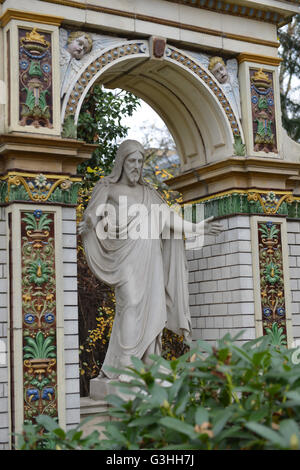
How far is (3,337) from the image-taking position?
6.66 m

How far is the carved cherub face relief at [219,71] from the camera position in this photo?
8320mm

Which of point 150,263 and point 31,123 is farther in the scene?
point 150,263

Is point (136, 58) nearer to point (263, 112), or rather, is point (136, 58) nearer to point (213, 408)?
point (263, 112)

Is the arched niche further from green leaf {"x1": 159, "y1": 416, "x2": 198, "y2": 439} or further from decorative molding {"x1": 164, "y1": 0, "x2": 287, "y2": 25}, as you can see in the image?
green leaf {"x1": 159, "y1": 416, "x2": 198, "y2": 439}

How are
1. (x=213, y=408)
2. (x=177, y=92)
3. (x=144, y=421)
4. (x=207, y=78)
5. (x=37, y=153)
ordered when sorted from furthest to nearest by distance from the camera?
(x=177, y=92)
(x=207, y=78)
(x=37, y=153)
(x=213, y=408)
(x=144, y=421)

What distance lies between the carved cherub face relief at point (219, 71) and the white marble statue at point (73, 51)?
63.1 inches

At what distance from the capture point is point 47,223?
22.3 feet

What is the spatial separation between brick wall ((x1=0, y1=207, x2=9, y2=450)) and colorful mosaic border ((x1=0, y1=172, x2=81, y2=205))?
0.27m

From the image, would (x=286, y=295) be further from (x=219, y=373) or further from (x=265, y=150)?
(x=219, y=373)

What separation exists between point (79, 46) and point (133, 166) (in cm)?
152

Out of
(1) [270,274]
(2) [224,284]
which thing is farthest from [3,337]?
(1) [270,274]

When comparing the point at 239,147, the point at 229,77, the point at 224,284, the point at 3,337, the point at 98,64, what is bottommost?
the point at 3,337

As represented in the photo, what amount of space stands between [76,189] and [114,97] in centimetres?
434

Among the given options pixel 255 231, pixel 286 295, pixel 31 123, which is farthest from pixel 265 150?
pixel 31 123
